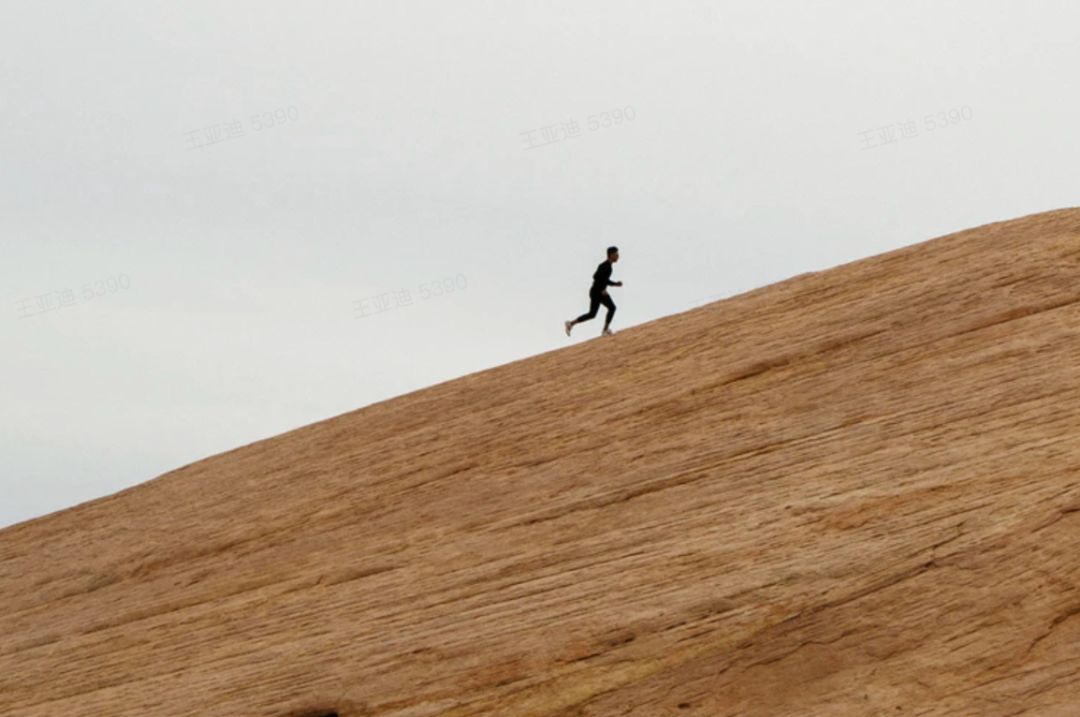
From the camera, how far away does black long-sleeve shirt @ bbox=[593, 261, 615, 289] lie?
80.6 ft

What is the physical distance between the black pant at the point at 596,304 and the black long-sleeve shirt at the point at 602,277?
0.09m

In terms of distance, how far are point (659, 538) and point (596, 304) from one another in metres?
9.93

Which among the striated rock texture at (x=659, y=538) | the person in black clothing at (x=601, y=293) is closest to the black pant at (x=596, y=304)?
the person in black clothing at (x=601, y=293)

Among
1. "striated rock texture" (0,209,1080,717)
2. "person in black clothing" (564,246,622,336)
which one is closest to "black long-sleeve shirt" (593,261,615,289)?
"person in black clothing" (564,246,622,336)

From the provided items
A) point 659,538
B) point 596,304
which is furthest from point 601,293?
point 659,538

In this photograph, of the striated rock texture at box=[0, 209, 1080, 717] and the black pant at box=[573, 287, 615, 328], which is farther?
the black pant at box=[573, 287, 615, 328]

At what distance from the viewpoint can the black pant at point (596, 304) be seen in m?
24.5

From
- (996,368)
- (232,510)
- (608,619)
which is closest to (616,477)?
(608,619)

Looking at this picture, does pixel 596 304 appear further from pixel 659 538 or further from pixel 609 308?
pixel 659 538

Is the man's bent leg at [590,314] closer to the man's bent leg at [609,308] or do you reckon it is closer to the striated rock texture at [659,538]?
the man's bent leg at [609,308]

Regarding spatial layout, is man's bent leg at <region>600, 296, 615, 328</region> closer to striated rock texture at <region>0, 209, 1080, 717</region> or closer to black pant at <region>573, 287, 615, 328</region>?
black pant at <region>573, 287, 615, 328</region>

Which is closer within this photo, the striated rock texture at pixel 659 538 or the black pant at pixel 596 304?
the striated rock texture at pixel 659 538

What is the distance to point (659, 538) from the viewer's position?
15.3 metres

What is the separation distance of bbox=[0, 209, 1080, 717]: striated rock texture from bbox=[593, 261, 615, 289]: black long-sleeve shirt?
10.0 ft
